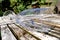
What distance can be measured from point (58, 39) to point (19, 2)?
663 centimetres

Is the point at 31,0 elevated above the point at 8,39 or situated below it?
below

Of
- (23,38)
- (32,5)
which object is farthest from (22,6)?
(23,38)

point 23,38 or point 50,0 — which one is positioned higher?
point 23,38

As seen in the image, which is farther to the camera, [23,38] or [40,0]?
[40,0]

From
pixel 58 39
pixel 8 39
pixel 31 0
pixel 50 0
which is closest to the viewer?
pixel 58 39

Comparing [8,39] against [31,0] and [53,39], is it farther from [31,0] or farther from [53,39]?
[31,0]

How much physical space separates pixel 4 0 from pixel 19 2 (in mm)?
776

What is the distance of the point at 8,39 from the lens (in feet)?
4.14

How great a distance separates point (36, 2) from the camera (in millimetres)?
7152

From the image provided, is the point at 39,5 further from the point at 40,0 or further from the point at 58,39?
the point at 58,39

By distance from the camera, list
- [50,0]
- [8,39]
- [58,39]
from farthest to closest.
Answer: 1. [50,0]
2. [8,39]
3. [58,39]

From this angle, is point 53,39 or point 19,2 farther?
point 19,2

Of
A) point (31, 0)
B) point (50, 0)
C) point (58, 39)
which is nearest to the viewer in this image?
point (58, 39)

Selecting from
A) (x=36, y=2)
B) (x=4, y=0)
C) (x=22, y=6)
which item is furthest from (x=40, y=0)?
(x=4, y=0)
